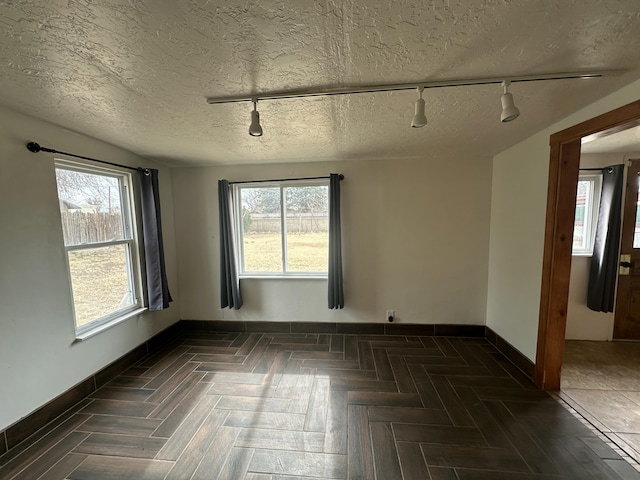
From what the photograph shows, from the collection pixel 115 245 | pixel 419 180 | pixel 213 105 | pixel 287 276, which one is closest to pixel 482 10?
pixel 213 105

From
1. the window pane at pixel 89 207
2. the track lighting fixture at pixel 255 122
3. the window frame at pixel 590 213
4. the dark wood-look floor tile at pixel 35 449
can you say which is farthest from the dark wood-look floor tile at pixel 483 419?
the window pane at pixel 89 207

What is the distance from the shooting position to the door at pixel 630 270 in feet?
8.64

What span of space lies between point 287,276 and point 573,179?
116 inches

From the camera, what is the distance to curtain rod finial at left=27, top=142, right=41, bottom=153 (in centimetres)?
168

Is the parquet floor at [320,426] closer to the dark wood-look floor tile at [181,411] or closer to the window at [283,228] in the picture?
the dark wood-look floor tile at [181,411]

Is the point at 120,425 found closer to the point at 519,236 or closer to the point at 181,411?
the point at 181,411

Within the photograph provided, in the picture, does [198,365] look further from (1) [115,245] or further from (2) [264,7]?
(2) [264,7]

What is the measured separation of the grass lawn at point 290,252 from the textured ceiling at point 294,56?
1.57m

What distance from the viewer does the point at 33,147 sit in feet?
5.55

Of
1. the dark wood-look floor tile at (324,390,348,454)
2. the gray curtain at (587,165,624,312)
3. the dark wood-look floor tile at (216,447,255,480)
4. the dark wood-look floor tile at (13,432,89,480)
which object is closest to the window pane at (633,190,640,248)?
the gray curtain at (587,165,624,312)

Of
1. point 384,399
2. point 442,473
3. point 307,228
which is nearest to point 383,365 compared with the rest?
point 384,399

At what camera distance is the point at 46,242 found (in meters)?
1.79

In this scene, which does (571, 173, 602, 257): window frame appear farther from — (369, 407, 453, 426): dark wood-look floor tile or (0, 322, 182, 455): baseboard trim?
(0, 322, 182, 455): baseboard trim

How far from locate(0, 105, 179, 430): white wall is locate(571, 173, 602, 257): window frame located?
17.0 feet
